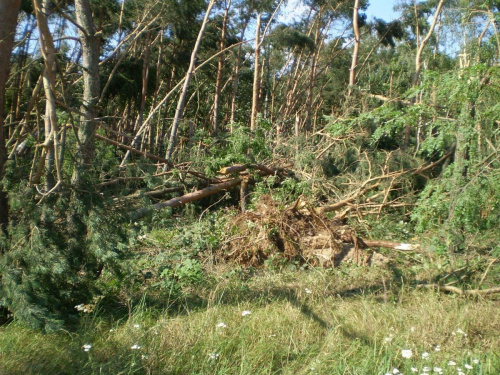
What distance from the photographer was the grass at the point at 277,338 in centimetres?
375

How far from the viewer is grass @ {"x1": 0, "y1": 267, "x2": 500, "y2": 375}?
375cm

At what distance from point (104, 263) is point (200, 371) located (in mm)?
1581

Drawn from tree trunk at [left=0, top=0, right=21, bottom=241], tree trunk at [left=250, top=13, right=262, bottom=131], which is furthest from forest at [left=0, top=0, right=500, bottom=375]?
tree trunk at [left=250, top=13, right=262, bottom=131]

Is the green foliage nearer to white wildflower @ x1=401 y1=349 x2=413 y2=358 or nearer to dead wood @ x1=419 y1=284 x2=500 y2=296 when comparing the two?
white wildflower @ x1=401 y1=349 x2=413 y2=358

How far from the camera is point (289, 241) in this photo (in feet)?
24.0

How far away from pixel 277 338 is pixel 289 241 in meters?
3.07

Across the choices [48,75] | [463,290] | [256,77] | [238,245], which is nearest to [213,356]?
[48,75]

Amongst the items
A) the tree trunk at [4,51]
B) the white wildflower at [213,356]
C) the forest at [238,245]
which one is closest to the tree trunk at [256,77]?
the forest at [238,245]

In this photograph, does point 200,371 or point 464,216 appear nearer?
point 200,371

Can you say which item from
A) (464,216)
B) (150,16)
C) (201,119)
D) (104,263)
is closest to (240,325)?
(104,263)

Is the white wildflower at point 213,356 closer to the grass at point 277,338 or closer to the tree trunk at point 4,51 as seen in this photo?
the grass at point 277,338

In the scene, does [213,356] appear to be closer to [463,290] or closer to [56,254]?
[56,254]

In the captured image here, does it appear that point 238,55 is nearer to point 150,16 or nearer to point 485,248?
point 150,16

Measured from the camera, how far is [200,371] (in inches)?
145
